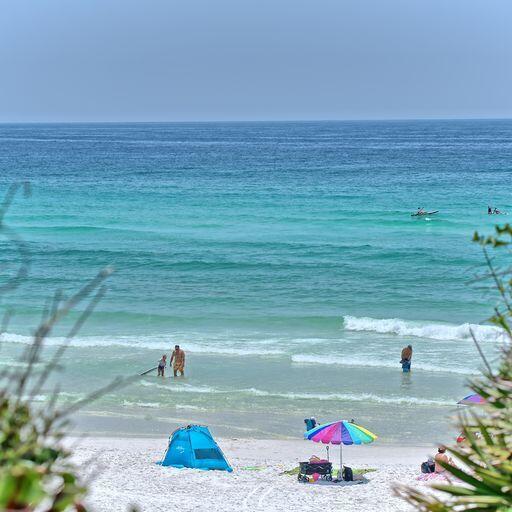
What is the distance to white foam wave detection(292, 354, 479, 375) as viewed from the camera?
23.4 m

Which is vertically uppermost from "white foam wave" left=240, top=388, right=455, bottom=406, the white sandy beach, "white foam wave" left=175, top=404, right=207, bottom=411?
"white foam wave" left=240, top=388, right=455, bottom=406

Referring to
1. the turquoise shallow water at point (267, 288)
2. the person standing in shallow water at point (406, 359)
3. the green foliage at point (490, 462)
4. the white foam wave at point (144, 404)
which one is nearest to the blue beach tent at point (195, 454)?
the turquoise shallow water at point (267, 288)

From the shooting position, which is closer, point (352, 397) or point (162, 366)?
point (352, 397)

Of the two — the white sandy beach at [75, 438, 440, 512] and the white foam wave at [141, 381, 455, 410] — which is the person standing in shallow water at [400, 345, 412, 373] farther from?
the white sandy beach at [75, 438, 440, 512]

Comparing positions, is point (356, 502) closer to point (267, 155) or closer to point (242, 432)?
point (242, 432)

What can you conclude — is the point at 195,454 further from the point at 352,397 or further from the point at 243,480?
the point at 352,397

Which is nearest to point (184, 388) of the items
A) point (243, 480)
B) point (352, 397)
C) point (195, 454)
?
point (352, 397)

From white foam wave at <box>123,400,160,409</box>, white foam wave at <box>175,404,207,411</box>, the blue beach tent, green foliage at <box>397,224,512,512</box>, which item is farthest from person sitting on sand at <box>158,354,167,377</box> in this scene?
green foliage at <box>397,224,512,512</box>

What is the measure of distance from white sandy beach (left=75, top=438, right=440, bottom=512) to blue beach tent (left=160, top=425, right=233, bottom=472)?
0.61ft

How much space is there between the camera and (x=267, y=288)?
3384 centimetres

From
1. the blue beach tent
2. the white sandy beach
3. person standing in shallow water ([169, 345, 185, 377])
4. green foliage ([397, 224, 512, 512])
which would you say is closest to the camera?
green foliage ([397, 224, 512, 512])

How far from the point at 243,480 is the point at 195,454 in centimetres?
103

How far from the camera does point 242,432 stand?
18.6 metres

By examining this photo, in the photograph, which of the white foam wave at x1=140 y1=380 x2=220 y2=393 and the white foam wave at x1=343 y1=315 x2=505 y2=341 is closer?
the white foam wave at x1=140 y1=380 x2=220 y2=393
